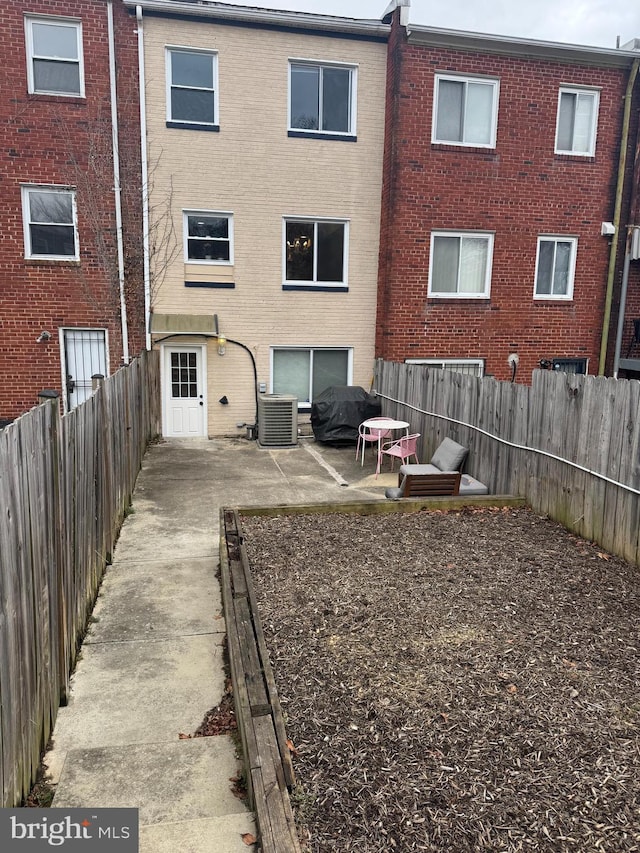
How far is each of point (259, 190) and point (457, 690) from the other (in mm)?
11376

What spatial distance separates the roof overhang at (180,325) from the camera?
11938mm

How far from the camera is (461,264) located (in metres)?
13.0

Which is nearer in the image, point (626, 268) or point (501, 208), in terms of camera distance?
point (501, 208)

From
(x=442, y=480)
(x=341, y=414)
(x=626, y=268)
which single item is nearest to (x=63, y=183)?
(x=341, y=414)

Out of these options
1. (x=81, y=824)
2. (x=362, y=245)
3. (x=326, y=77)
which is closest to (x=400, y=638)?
(x=81, y=824)

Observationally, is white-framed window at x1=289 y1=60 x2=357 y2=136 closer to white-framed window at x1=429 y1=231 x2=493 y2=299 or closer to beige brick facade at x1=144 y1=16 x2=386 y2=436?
beige brick facade at x1=144 y1=16 x2=386 y2=436

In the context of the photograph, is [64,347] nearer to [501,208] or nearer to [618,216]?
[501,208]

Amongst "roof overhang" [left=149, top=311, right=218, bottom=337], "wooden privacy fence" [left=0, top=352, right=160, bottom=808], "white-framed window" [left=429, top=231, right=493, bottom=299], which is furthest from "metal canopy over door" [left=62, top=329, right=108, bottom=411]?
"white-framed window" [left=429, top=231, right=493, bottom=299]

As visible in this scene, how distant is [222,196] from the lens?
1220 cm

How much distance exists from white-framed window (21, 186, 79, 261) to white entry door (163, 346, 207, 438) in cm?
289

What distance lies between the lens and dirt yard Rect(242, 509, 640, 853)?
244 cm

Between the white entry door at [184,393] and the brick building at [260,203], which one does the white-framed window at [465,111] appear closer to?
the brick building at [260,203]

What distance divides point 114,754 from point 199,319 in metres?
10.0

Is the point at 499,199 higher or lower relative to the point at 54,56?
lower
